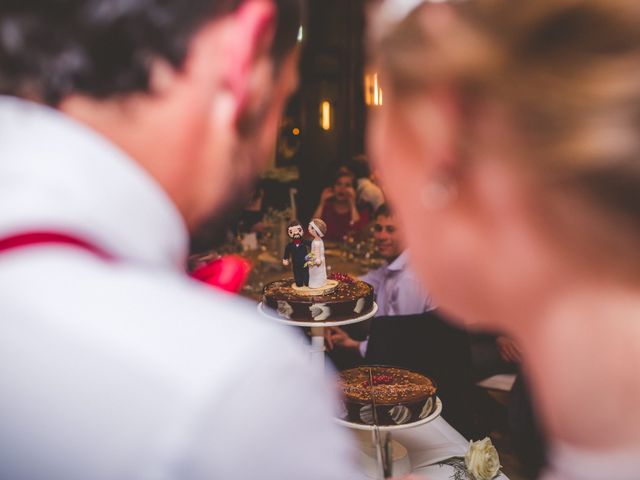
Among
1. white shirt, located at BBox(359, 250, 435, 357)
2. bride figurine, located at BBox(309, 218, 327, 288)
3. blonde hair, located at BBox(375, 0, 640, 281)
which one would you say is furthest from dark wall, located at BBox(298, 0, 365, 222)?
blonde hair, located at BBox(375, 0, 640, 281)

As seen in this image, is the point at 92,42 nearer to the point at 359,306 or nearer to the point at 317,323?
the point at 317,323

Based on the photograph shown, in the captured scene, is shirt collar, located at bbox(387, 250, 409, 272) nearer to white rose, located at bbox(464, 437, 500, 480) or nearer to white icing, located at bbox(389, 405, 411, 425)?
white icing, located at bbox(389, 405, 411, 425)

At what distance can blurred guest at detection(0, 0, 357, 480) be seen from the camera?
0.40 m

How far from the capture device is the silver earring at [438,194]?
1.83 feet

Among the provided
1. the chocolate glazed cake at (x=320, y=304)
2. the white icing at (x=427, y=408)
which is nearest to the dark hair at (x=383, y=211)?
the chocolate glazed cake at (x=320, y=304)

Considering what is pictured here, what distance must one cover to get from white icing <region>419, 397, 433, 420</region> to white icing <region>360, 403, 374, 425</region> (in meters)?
0.14

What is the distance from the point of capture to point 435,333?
230 centimetres

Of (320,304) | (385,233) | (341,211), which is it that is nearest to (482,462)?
(320,304)

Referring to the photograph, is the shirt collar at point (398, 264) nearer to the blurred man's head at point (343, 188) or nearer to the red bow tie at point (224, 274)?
the red bow tie at point (224, 274)

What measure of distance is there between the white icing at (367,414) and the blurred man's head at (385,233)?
2324 millimetres

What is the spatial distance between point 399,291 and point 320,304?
1.70ft

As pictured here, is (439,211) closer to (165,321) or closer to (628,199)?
(628,199)

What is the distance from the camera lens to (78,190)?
479 millimetres

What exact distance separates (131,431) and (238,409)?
0.07 metres
